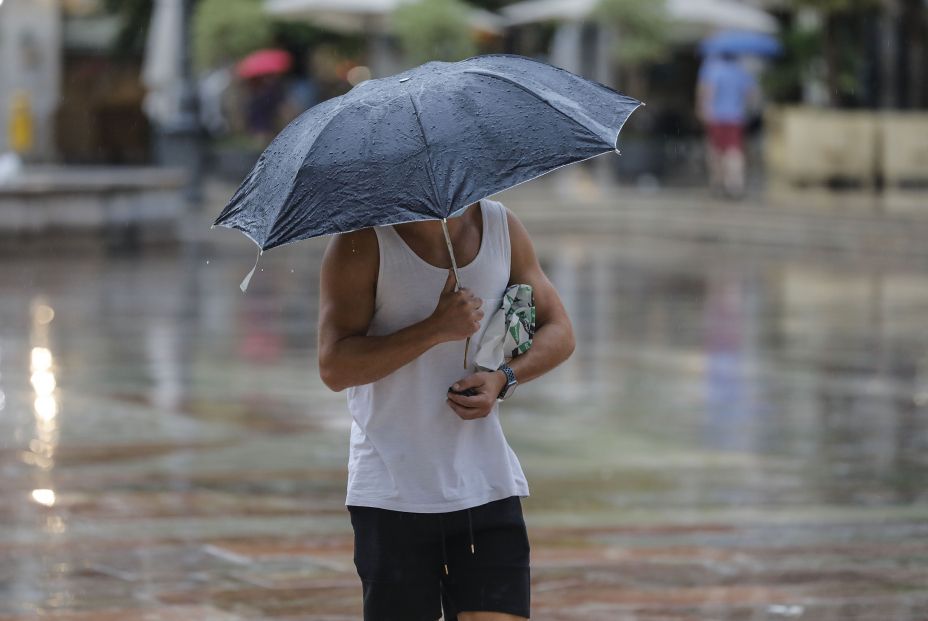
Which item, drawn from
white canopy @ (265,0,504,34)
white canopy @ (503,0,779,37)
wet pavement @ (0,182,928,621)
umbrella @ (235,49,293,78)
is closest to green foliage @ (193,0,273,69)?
white canopy @ (265,0,504,34)

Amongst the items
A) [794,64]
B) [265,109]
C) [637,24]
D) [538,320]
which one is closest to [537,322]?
[538,320]

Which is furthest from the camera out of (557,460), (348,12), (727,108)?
(348,12)

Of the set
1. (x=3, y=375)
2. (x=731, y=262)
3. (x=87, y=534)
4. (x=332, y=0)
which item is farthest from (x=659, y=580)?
(x=332, y=0)

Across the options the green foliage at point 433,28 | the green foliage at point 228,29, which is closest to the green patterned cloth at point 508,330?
the green foliage at point 433,28

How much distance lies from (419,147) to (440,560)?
0.84 metres

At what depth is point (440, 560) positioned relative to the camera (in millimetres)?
3709

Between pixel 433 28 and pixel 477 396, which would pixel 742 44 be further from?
pixel 477 396

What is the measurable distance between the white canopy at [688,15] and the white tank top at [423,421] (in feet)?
80.1

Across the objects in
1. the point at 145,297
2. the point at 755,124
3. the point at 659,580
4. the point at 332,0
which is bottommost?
the point at 659,580

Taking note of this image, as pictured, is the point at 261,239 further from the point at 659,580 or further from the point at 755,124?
the point at 755,124

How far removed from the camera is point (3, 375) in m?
10.2

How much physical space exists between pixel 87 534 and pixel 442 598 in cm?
300

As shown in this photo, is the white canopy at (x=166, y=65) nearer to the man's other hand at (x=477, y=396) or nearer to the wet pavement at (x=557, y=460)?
the wet pavement at (x=557, y=460)

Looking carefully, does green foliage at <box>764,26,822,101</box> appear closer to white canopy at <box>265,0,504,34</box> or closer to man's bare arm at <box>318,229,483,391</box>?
white canopy at <box>265,0,504,34</box>
